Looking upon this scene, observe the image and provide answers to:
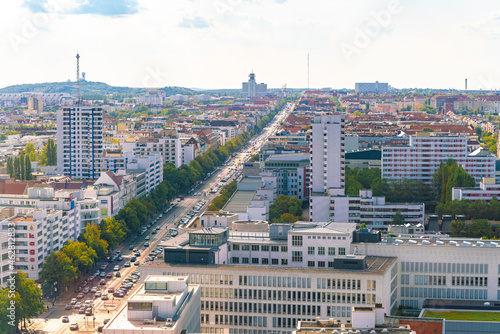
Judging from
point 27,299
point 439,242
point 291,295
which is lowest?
point 27,299

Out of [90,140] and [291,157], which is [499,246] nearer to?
[291,157]

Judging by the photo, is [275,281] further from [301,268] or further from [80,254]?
[80,254]

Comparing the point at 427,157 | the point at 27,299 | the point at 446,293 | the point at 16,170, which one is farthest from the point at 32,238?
the point at 427,157

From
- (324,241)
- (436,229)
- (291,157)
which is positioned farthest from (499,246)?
(291,157)

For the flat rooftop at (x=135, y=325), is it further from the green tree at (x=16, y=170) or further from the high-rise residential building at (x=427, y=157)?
the high-rise residential building at (x=427, y=157)

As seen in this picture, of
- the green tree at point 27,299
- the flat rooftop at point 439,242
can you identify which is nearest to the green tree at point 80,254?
the green tree at point 27,299

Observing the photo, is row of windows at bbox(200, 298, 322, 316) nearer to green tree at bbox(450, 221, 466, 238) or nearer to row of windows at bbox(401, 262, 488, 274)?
row of windows at bbox(401, 262, 488, 274)
